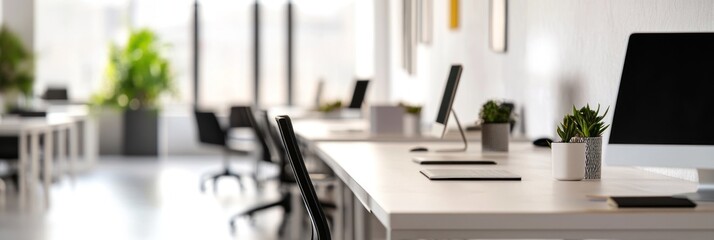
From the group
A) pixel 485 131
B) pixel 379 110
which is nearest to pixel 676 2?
pixel 485 131

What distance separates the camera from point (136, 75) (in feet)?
45.9

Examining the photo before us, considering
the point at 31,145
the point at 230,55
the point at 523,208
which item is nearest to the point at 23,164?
the point at 31,145

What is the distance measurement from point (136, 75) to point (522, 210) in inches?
482

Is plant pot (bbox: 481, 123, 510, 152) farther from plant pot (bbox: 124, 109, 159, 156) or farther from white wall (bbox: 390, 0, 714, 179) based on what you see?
plant pot (bbox: 124, 109, 159, 156)

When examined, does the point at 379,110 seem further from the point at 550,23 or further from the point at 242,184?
the point at 242,184

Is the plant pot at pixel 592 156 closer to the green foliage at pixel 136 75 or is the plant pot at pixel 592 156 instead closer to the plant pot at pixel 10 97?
the green foliage at pixel 136 75

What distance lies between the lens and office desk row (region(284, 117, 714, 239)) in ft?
7.04

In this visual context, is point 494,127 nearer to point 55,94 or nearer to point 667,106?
point 667,106

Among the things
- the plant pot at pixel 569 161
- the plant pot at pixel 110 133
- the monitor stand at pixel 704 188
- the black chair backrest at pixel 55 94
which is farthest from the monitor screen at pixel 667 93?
the plant pot at pixel 110 133

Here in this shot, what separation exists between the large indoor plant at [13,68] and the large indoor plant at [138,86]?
957 millimetres

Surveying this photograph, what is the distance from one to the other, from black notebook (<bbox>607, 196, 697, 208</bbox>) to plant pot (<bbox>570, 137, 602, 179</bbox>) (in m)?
0.69

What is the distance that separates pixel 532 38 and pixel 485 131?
116cm

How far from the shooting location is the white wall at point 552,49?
3549mm

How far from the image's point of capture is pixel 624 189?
2.74m
